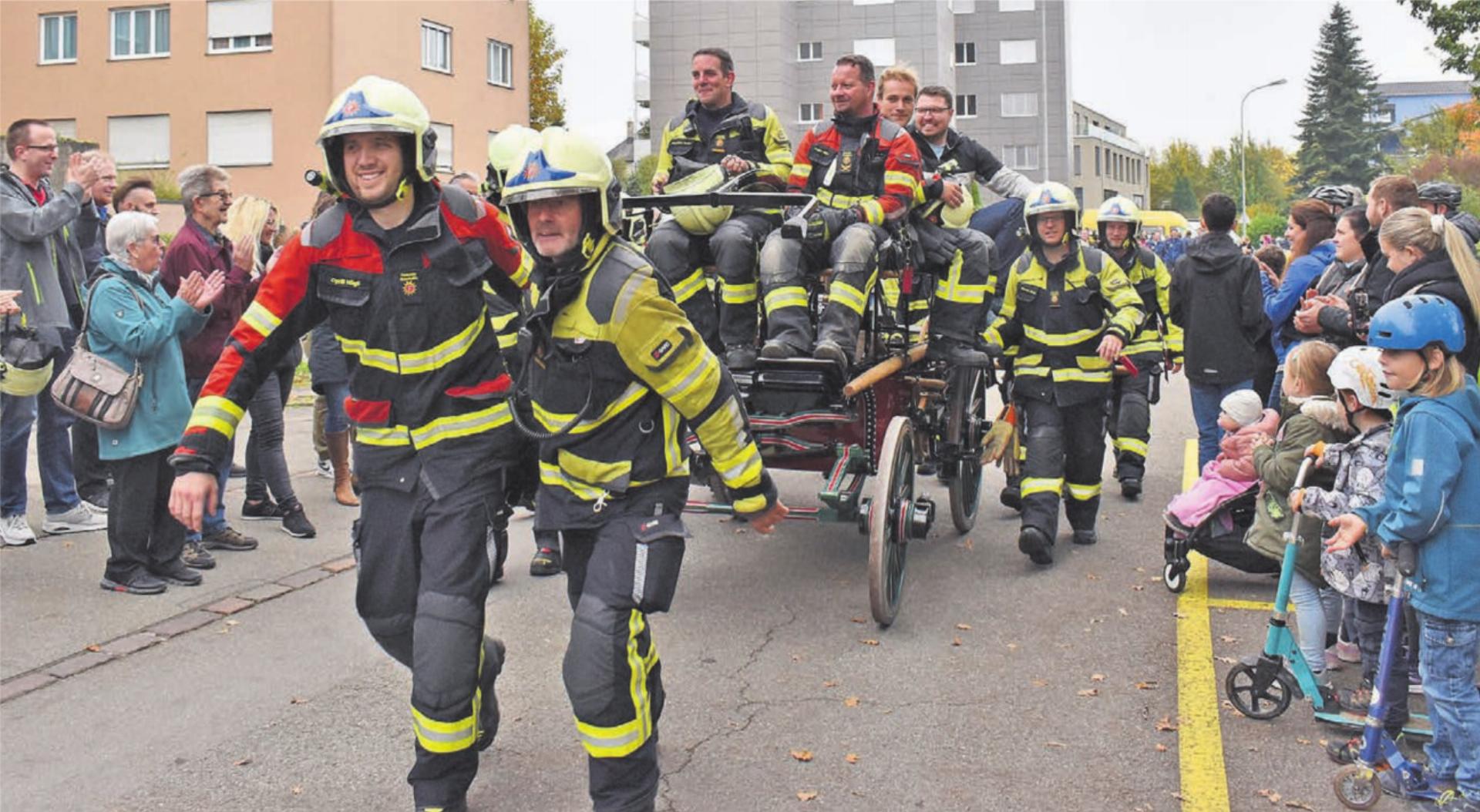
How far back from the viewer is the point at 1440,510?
4.34 metres

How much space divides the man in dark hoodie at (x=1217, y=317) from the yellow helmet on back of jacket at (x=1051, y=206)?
1915 mm

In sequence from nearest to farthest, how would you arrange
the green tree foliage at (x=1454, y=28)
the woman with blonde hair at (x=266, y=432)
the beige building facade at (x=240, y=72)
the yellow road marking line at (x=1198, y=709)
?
1. the yellow road marking line at (x=1198, y=709)
2. the woman with blonde hair at (x=266, y=432)
3. the green tree foliage at (x=1454, y=28)
4. the beige building facade at (x=240, y=72)

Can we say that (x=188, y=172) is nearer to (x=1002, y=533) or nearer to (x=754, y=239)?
(x=754, y=239)

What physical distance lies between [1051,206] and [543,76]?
130 feet

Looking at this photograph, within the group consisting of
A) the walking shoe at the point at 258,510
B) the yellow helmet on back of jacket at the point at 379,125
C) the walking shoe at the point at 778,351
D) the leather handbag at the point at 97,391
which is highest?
the yellow helmet on back of jacket at the point at 379,125

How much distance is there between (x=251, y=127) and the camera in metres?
35.7

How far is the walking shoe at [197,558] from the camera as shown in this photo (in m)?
7.60

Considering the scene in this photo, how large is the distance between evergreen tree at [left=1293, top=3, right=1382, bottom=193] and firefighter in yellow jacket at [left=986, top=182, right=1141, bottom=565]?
79.3 meters

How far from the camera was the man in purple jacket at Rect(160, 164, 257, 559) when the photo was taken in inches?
318

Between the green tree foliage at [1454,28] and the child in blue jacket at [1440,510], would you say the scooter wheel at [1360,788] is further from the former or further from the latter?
the green tree foliage at [1454,28]

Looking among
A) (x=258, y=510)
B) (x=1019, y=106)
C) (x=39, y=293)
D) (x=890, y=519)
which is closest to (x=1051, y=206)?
(x=890, y=519)

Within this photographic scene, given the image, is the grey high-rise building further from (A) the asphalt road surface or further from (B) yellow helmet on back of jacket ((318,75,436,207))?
(B) yellow helmet on back of jacket ((318,75,436,207))

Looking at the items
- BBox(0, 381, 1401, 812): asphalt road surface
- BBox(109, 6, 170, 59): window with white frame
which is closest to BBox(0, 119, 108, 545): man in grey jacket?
BBox(0, 381, 1401, 812): asphalt road surface

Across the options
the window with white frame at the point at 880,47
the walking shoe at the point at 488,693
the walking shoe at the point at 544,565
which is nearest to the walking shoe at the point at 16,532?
the walking shoe at the point at 544,565
